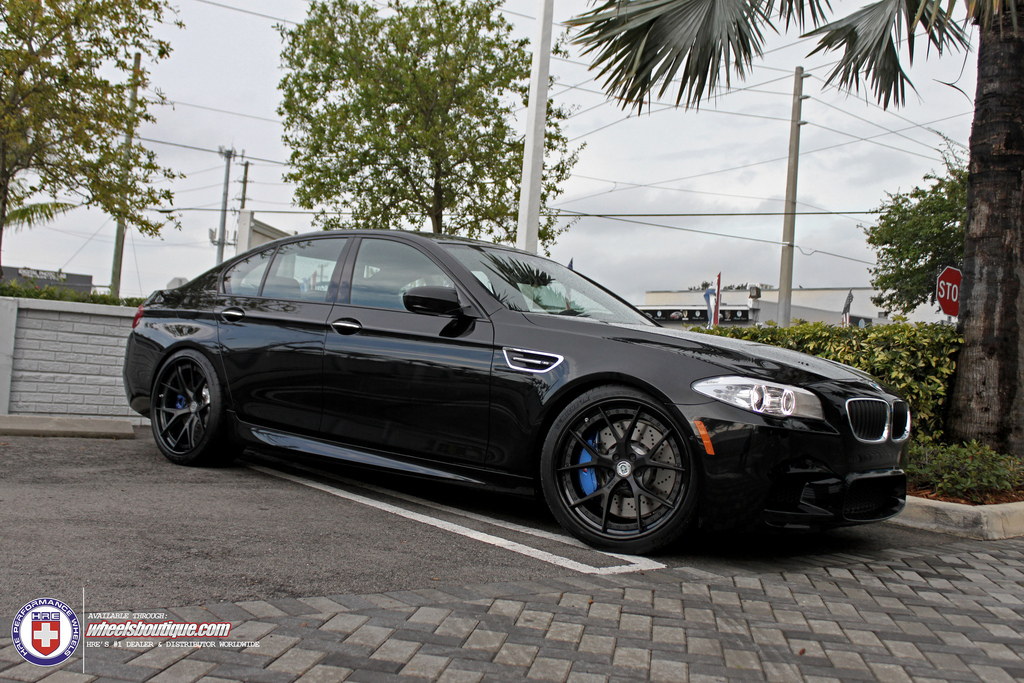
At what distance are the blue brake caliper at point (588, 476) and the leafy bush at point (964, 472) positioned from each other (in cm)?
247

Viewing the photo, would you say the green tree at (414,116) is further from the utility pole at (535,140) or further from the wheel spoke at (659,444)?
the wheel spoke at (659,444)

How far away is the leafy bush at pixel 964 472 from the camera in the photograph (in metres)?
5.66

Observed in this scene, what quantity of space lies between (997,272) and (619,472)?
14.3 ft

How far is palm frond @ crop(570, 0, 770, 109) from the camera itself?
7840 millimetres

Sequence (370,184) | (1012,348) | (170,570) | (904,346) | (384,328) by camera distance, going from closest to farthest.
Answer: (170,570), (384,328), (1012,348), (904,346), (370,184)

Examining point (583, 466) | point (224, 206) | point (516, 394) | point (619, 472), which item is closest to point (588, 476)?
point (583, 466)

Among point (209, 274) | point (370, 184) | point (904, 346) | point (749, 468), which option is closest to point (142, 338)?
point (209, 274)

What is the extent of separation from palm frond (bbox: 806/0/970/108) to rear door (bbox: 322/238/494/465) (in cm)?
523

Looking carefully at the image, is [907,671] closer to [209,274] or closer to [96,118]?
[209,274]

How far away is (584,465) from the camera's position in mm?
4051

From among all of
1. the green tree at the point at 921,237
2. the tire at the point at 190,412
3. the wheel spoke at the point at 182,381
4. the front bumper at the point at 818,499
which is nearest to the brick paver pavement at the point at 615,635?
the front bumper at the point at 818,499

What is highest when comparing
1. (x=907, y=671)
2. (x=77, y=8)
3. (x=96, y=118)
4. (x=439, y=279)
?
(x=77, y=8)

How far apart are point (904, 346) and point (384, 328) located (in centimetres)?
458

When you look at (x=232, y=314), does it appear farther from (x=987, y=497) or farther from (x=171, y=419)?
(x=987, y=497)
